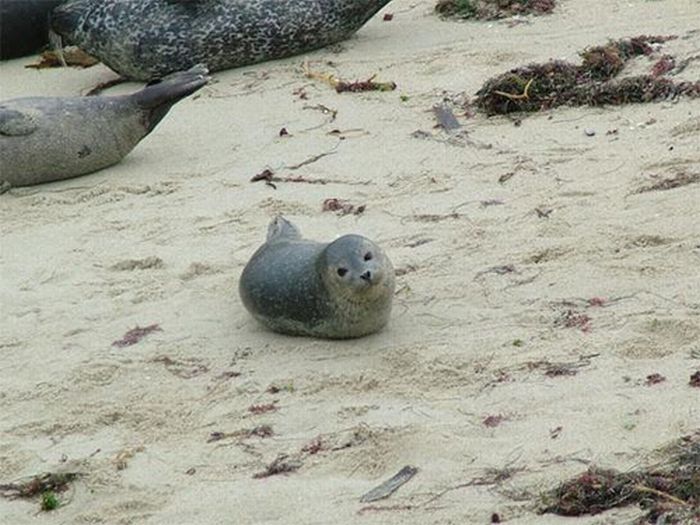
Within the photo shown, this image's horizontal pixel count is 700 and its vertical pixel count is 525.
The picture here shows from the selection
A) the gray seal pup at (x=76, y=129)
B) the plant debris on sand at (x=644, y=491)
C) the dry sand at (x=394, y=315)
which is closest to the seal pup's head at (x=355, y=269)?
the dry sand at (x=394, y=315)

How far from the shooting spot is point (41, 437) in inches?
205

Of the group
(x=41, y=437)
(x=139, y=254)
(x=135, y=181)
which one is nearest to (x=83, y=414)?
(x=41, y=437)

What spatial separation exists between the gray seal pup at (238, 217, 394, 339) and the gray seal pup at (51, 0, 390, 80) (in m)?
3.77

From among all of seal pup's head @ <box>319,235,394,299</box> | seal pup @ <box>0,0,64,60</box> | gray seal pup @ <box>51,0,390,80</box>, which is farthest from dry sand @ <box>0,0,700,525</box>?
seal pup @ <box>0,0,64,60</box>

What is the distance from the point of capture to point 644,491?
4188 mm

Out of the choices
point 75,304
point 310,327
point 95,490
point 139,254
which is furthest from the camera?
point 139,254

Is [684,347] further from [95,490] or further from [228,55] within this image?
[228,55]

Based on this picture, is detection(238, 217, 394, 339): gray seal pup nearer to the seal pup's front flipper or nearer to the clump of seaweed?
the seal pup's front flipper

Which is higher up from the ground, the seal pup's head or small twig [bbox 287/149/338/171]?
the seal pup's head

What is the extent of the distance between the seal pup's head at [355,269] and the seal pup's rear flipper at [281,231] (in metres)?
0.56

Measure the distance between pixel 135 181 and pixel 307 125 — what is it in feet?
2.81

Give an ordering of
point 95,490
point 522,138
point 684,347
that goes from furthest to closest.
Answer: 1. point 522,138
2. point 684,347
3. point 95,490

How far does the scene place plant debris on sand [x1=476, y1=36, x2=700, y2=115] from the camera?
Result: 7605 millimetres

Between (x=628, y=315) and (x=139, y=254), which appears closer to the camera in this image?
(x=628, y=315)
